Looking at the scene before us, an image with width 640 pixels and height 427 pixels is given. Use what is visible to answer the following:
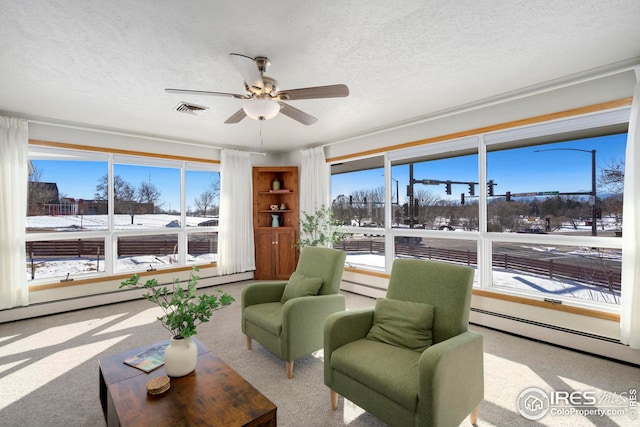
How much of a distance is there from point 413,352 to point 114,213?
4.72 m

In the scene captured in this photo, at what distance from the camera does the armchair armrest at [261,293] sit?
300cm

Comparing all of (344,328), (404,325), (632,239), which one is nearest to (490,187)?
(632,239)

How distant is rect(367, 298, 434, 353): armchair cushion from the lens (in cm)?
197

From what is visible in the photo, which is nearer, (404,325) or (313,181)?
(404,325)

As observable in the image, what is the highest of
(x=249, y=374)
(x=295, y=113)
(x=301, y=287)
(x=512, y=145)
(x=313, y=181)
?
(x=295, y=113)

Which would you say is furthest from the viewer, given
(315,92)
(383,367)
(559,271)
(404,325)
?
(559,271)

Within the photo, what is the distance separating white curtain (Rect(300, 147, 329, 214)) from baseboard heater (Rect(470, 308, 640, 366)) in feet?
9.88

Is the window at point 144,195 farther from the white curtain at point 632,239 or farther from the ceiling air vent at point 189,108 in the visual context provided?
the white curtain at point 632,239

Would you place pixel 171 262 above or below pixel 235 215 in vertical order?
below

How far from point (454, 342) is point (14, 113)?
5.34 m

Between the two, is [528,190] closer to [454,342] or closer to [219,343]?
[454,342]

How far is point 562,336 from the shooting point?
2.94 meters

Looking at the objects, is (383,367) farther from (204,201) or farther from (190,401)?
(204,201)

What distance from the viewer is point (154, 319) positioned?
3.82 m
